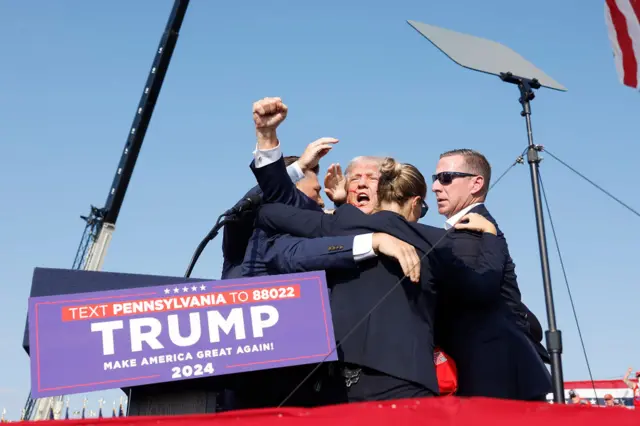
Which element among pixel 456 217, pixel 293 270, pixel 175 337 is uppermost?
pixel 456 217

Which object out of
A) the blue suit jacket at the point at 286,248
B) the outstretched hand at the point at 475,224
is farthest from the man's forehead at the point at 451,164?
the blue suit jacket at the point at 286,248

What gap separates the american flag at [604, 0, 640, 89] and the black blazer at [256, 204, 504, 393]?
109 inches

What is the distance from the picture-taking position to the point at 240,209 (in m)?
3.47

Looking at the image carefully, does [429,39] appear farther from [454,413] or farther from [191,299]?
[454,413]

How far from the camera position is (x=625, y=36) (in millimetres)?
5059

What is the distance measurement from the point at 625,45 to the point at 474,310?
120 inches

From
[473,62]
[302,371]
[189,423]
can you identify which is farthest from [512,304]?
[189,423]

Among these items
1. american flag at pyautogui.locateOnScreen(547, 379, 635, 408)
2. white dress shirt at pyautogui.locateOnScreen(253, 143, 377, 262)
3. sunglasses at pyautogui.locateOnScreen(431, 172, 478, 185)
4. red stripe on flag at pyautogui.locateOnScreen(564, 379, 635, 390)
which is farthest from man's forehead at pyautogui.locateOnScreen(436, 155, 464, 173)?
red stripe on flag at pyautogui.locateOnScreen(564, 379, 635, 390)

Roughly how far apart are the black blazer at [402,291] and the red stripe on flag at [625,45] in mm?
2790

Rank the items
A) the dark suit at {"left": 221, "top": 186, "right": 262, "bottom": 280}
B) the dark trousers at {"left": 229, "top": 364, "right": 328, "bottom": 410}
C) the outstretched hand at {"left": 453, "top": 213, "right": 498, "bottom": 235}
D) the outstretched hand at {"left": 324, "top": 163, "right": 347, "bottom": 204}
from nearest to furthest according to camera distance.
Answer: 1. the dark trousers at {"left": 229, "top": 364, "right": 328, "bottom": 410}
2. the outstretched hand at {"left": 453, "top": 213, "right": 498, "bottom": 235}
3. the dark suit at {"left": 221, "top": 186, "right": 262, "bottom": 280}
4. the outstretched hand at {"left": 324, "top": 163, "right": 347, "bottom": 204}

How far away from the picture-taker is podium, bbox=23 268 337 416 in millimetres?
2400

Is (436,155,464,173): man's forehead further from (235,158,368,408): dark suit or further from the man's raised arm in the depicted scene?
(235,158,368,408): dark suit

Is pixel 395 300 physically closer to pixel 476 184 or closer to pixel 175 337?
pixel 175 337

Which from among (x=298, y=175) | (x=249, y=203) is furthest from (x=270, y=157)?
(x=298, y=175)
